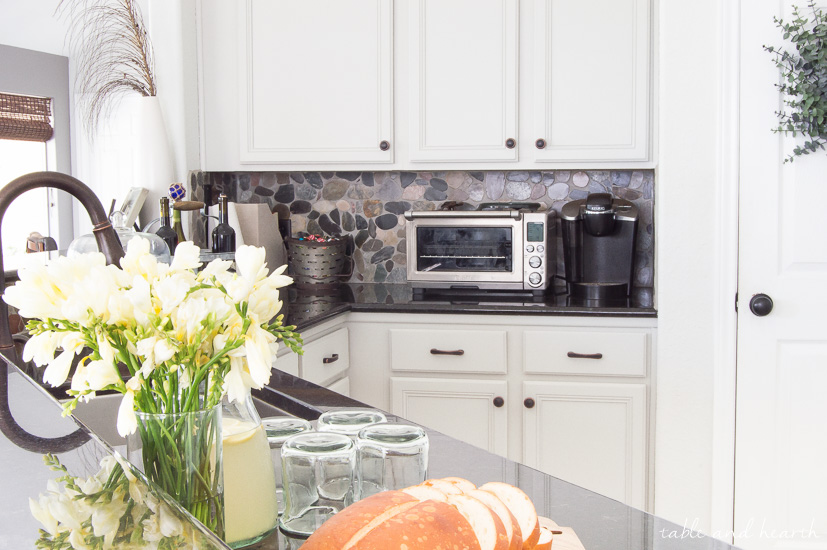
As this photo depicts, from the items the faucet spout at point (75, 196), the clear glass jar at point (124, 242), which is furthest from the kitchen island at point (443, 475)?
the clear glass jar at point (124, 242)

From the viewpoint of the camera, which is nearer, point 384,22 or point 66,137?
point 384,22

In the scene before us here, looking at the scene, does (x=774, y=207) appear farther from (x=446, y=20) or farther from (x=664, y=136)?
(x=446, y=20)

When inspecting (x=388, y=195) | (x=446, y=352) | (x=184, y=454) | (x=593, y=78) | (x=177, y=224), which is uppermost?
(x=593, y=78)

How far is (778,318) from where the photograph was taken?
7.89ft

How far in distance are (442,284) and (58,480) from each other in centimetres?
244

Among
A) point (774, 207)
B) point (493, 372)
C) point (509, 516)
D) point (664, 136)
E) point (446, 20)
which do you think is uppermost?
point (446, 20)

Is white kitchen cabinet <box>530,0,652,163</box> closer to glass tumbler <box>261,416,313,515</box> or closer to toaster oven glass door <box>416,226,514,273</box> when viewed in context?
toaster oven glass door <box>416,226,514,273</box>

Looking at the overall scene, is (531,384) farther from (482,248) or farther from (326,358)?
(326,358)

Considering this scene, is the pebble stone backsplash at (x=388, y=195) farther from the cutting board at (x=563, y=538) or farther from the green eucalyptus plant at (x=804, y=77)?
the cutting board at (x=563, y=538)

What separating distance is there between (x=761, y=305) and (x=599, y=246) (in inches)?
30.2

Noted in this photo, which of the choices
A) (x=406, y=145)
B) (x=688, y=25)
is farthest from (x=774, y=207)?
(x=406, y=145)

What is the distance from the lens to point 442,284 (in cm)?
308

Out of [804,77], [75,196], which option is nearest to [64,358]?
[75,196]

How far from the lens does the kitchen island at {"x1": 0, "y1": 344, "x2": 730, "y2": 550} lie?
0.60 metres
